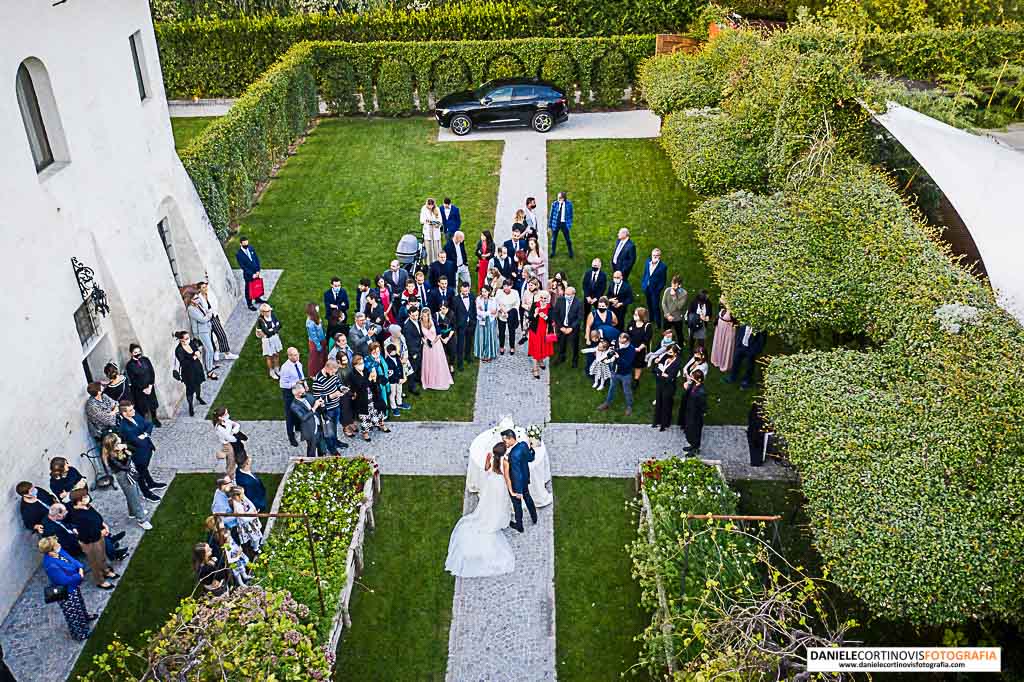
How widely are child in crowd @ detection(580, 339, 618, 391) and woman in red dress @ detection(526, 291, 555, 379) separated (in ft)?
2.07

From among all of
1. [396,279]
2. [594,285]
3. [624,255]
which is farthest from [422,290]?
[624,255]

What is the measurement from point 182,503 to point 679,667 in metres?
7.16

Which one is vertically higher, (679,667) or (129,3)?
(129,3)

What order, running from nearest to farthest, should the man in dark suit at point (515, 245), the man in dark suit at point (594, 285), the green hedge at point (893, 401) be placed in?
the green hedge at point (893, 401) < the man in dark suit at point (594, 285) < the man in dark suit at point (515, 245)

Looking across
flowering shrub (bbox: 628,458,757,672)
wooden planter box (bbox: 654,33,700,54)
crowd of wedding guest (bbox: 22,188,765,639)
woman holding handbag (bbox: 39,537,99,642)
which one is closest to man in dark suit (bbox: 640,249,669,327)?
crowd of wedding guest (bbox: 22,188,765,639)

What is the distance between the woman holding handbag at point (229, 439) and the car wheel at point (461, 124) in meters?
15.2

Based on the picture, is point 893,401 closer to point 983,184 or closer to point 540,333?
point 983,184

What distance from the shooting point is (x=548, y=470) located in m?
12.1

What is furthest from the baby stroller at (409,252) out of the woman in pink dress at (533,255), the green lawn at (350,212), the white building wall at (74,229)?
the white building wall at (74,229)

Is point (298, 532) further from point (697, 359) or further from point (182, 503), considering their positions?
point (697, 359)

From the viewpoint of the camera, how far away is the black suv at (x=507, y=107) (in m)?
24.8

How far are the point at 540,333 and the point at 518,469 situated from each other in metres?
3.75

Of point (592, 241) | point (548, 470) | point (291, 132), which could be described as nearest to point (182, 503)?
point (548, 470)

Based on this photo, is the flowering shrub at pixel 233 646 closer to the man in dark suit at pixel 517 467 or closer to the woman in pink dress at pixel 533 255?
the man in dark suit at pixel 517 467
